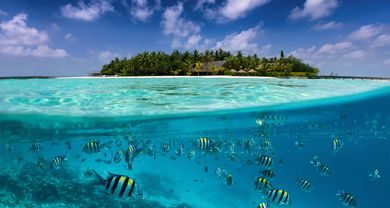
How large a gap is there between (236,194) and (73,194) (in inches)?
448

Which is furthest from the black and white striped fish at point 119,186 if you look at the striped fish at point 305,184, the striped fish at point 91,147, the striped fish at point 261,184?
the striped fish at point 305,184

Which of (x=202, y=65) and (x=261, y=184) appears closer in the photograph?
(x=261, y=184)

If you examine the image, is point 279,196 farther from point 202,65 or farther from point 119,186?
point 202,65

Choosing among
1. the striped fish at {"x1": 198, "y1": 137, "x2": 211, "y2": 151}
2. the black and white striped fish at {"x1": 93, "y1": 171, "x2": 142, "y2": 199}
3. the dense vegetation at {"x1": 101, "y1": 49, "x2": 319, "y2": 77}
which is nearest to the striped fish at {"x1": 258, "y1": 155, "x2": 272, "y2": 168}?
the striped fish at {"x1": 198, "y1": 137, "x2": 211, "y2": 151}

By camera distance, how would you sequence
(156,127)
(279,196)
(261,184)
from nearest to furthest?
(279,196) → (261,184) → (156,127)

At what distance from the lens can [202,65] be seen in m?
78.8

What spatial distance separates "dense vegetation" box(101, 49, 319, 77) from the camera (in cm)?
7462

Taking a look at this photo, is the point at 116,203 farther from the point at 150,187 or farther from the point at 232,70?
the point at 232,70

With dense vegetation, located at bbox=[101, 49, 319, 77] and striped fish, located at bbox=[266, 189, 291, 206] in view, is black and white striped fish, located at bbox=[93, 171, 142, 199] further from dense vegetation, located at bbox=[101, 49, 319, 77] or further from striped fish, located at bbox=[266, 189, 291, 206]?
dense vegetation, located at bbox=[101, 49, 319, 77]

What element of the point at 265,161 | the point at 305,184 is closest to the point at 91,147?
the point at 265,161

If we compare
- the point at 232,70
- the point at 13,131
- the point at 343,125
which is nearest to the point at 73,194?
the point at 13,131

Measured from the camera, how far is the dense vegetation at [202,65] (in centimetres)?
7462

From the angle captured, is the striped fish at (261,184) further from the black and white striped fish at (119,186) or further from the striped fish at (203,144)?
the black and white striped fish at (119,186)

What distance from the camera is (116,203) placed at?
1292 centimetres
